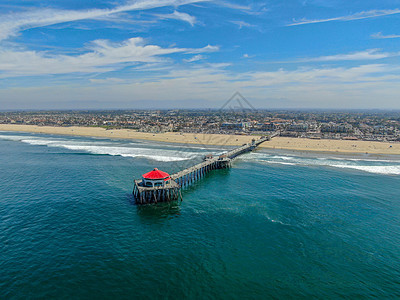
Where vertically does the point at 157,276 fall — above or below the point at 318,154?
below

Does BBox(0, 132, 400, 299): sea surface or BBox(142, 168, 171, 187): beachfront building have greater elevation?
BBox(142, 168, 171, 187): beachfront building

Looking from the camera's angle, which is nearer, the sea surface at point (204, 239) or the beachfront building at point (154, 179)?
the sea surface at point (204, 239)

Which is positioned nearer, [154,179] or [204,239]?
[204,239]

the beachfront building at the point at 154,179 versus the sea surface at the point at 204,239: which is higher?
the beachfront building at the point at 154,179

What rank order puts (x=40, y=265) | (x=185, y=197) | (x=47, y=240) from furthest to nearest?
1. (x=185, y=197)
2. (x=47, y=240)
3. (x=40, y=265)

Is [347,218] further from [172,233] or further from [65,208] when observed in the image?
[65,208]

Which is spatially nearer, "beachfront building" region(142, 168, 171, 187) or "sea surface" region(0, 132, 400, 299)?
"sea surface" region(0, 132, 400, 299)

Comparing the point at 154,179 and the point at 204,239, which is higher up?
the point at 154,179

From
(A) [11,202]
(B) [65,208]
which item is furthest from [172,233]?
(A) [11,202]
